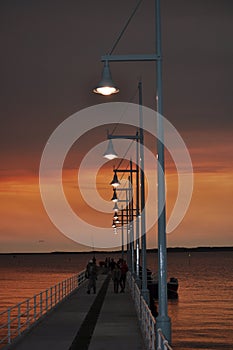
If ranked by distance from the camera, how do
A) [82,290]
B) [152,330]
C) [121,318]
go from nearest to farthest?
[152,330]
[121,318]
[82,290]

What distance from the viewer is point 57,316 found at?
82.2 feet

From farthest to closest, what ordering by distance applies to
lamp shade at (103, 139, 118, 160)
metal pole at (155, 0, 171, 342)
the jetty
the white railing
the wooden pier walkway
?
lamp shade at (103, 139, 118, 160)
the white railing
the wooden pier walkway
the jetty
metal pole at (155, 0, 171, 342)

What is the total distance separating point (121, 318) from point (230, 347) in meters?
21.0

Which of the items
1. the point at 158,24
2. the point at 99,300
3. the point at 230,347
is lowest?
the point at 230,347

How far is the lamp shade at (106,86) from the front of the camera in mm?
13242

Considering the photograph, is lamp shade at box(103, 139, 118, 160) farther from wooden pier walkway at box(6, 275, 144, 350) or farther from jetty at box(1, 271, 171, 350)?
wooden pier walkway at box(6, 275, 144, 350)

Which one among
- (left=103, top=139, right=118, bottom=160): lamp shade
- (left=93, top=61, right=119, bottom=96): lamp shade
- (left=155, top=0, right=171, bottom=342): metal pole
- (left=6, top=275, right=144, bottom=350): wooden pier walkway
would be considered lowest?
(left=6, top=275, right=144, bottom=350): wooden pier walkway

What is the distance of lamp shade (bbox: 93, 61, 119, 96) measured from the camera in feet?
43.4

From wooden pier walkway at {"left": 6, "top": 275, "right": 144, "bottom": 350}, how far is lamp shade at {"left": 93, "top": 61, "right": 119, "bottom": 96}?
6.63 metres

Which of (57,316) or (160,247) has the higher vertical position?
(160,247)

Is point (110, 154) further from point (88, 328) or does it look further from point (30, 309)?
point (30, 309)

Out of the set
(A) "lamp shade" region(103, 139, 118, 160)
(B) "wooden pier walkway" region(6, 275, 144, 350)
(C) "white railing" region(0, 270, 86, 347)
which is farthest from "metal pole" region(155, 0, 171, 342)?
(A) "lamp shade" region(103, 139, 118, 160)

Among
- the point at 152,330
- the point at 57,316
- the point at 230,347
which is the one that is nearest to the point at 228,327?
the point at 230,347

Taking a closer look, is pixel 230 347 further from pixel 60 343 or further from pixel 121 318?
pixel 60 343
